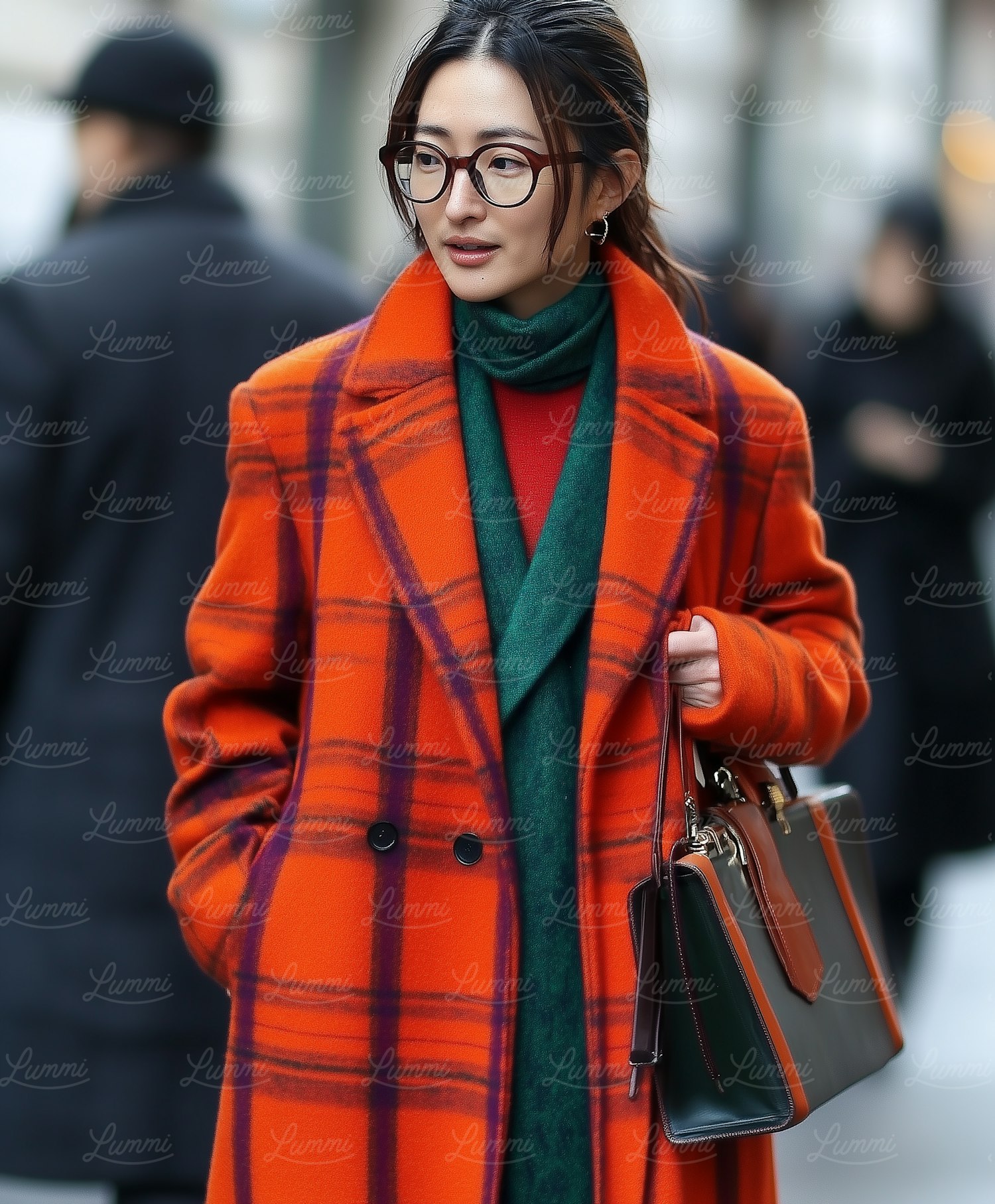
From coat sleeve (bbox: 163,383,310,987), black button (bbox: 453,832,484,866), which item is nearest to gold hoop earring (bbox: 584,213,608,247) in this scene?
coat sleeve (bbox: 163,383,310,987)

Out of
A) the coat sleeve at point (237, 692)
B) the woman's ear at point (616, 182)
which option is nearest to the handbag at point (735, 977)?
the coat sleeve at point (237, 692)

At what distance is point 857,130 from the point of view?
46.2 feet

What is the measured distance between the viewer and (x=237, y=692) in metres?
2.20

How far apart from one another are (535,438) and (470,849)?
554 millimetres

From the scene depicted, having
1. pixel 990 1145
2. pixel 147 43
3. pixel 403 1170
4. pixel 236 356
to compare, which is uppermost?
pixel 147 43

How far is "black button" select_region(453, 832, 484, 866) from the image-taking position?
6.65 ft

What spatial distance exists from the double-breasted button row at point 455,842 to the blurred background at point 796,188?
3.09 ft

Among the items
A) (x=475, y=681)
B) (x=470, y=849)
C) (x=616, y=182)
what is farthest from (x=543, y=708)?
(x=616, y=182)

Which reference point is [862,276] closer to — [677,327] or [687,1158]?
[677,327]

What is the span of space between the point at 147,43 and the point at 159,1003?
179 centimetres

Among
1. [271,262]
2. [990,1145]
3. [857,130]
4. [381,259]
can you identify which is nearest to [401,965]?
[271,262]

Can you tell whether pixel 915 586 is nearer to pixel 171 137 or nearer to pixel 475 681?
pixel 171 137

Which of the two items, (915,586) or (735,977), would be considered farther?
(915,586)

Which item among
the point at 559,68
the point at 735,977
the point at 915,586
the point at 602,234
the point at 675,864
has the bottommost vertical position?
the point at 915,586
